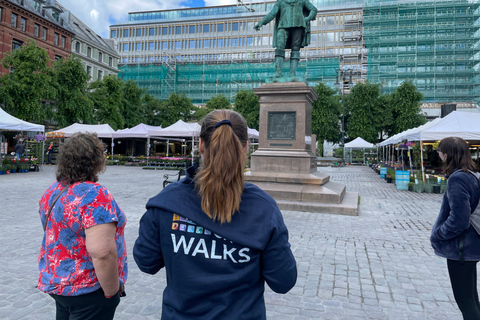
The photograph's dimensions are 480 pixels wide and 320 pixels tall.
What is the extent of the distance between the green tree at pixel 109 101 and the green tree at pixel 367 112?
28000mm

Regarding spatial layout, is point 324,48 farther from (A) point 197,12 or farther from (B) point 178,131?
(B) point 178,131

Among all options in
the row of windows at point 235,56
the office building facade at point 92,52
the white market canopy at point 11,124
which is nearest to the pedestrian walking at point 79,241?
the white market canopy at point 11,124

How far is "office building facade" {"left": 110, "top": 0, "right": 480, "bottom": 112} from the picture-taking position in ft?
173

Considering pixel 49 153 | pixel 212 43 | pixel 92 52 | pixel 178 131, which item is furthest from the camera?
pixel 212 43

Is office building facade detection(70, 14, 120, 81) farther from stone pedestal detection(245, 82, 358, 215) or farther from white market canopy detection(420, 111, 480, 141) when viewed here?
white market canopy detection(420, 111, 480, 141)

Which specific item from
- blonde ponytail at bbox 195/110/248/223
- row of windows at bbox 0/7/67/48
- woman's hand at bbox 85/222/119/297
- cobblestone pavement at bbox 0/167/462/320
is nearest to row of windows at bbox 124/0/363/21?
row of windows at bbox 0/7/67/48

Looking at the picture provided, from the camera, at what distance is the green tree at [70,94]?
3316 cm

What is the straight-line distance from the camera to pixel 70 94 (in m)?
33.4

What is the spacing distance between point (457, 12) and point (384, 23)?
1033 cm

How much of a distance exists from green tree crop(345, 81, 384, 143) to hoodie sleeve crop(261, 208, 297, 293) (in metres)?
43.3

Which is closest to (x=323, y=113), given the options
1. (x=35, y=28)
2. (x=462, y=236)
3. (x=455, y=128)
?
(x=455, y=128)

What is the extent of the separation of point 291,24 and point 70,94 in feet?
95.2

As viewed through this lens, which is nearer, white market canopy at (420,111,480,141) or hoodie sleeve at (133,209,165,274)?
hoodie sleeve at (133,209,165,274)

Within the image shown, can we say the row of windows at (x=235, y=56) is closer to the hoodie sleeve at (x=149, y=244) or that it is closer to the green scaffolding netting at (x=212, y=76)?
the green scaffolding netting at (x=212, y=76)
